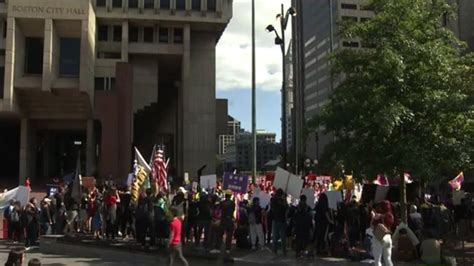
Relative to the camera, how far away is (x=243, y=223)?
56.0 feet

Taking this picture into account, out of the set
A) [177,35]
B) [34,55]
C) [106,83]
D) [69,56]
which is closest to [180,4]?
[177,35]

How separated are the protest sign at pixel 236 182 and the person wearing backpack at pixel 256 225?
3209 mm

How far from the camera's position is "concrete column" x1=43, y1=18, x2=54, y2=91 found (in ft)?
153

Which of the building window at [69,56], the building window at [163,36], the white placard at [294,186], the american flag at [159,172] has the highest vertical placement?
the building window at [163,36]

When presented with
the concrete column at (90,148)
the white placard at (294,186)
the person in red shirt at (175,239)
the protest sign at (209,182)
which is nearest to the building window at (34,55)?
the concrete column at (90,148)

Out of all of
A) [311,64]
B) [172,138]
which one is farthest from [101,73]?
[311,64]

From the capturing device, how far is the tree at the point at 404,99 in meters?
14.2

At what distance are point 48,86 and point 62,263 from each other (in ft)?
111

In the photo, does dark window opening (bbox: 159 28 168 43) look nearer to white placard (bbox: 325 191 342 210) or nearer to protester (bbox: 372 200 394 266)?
white placard (bbox: 325 191 342 210)

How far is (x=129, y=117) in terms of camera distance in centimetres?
5050

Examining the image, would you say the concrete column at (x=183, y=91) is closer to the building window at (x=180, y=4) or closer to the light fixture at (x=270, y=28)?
the building window at (x=180, y=4)

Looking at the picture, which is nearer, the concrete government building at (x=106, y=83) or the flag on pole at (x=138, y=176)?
the flag on pole at (x=138, y=176)

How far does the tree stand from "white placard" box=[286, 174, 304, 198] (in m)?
3.49

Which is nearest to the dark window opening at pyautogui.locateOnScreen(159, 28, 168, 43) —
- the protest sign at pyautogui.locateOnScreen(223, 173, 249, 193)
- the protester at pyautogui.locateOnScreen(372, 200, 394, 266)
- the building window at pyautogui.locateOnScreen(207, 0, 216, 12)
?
the building window at pyautogui.locateOnScreen(207, 0, 216, 12)
